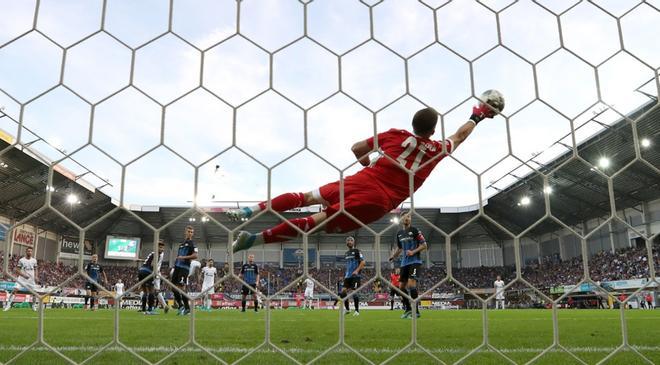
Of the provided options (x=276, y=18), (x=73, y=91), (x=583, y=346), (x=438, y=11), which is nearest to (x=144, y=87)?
(x=73, y=91)

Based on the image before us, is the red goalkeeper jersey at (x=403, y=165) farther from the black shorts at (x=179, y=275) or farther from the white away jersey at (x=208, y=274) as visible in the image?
the white away jersey at (x=208, y=274)

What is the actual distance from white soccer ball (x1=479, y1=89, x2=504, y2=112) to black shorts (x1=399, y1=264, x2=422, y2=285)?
5.16 m

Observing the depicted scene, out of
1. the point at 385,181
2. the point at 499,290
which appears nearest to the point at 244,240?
the point at 385,181

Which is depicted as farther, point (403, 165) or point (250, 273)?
point (250, 273)

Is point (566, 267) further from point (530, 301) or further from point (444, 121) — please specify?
point (444, 121)

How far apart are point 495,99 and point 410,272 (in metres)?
5.30

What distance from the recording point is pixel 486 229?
3459 centimetres

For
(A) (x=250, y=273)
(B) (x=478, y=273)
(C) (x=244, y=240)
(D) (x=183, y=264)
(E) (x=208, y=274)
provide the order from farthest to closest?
A: (B) (x=478, y=273), (E) (x=208, y=274), (A) (x=250, y=273), (D) (x=183, y=264), (C) (x=244, y=240)

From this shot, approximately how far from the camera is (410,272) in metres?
7.45

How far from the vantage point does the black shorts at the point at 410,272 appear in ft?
24.1

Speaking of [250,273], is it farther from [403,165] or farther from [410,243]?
[403,165]

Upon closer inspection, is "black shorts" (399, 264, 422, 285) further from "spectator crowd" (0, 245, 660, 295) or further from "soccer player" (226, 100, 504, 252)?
"spectator crowd" (0, 245, 660, 295)

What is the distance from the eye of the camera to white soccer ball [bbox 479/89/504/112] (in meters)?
2.44

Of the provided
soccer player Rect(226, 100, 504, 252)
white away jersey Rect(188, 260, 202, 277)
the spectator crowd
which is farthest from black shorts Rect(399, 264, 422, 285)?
the spectator crowd
